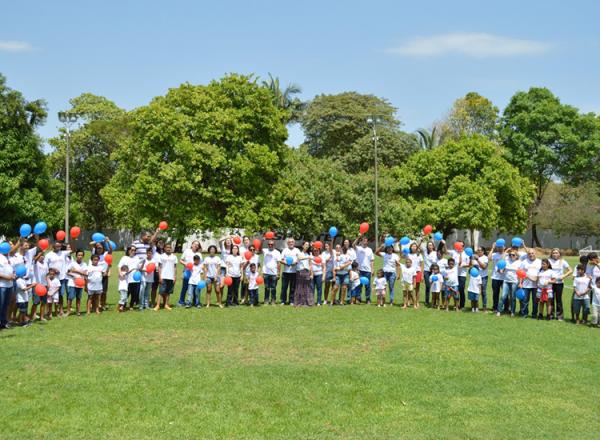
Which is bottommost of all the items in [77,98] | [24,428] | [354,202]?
[24,428]

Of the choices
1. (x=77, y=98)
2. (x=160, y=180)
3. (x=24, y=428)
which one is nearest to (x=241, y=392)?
(x=24, y=428)

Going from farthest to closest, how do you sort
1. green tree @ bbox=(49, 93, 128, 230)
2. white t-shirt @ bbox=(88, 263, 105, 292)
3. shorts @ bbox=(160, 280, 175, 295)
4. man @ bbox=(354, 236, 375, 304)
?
green tree @ bbox=(49, 93, 128, 230), man @ bbox=(354, 236, 375, 304), shorts @ bbox=(160, 280, 175, 295), white t-shirt @ bbox=(88, 263, 105, 292)

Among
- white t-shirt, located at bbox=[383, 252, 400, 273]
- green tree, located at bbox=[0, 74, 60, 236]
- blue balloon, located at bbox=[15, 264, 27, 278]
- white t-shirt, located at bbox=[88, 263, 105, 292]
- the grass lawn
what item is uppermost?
green tree, located at bbox=[0, 74, 60, 236]

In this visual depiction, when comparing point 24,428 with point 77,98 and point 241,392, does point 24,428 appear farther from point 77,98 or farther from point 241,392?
point 77,98

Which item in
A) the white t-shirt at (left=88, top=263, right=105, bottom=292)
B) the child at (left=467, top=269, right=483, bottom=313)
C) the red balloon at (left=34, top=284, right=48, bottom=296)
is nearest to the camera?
the red balloon at (left=34, top=284, right=48, bottom=296)

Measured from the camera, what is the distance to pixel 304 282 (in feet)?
54.0

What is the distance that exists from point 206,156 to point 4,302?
21585 mm

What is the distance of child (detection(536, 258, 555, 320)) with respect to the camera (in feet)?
48.4

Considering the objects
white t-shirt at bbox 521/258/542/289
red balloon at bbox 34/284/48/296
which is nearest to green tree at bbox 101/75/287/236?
red balloon at bbox 34/284/48/296

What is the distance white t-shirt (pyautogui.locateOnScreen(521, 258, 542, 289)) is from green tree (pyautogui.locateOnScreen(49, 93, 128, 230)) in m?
41.7

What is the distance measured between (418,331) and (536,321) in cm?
349

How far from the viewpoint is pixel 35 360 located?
9648 mm

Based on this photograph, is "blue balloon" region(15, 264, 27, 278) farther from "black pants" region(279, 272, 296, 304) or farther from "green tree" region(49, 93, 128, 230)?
"green tree" region(49, 93, 128, 230)

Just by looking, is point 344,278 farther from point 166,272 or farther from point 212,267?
point 166,272
